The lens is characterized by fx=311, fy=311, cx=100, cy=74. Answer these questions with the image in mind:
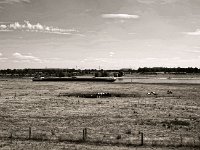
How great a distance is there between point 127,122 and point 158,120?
4.25 m

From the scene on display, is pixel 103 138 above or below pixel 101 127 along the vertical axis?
below

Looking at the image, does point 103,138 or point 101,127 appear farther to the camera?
point 101,127

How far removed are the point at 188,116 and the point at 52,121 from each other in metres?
18.3

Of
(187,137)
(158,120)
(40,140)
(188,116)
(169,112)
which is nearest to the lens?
(40,140)

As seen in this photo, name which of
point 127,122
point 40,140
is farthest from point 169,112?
point 40,140

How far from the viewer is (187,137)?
2978 cm

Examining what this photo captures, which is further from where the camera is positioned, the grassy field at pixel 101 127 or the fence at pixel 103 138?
the fence at pixel 103 138

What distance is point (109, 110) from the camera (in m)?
47.8

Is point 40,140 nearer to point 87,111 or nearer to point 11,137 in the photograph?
point 11,137

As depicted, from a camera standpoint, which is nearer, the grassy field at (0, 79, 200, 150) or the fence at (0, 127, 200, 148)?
the grassy field at (0, 79, 200, 150)

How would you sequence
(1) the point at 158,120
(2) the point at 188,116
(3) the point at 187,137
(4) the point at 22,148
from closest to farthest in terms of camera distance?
(4) the point at 22,148 < (3) the point at 187,137 < (1) the point at 158,120 < (2) the point at 188,116

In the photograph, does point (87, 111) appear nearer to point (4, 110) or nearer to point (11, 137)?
point (4, 110)

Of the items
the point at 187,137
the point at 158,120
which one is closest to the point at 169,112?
the point at 158,120

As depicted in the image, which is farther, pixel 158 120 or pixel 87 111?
pixel 87 111
